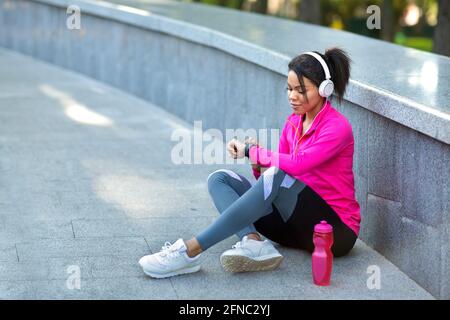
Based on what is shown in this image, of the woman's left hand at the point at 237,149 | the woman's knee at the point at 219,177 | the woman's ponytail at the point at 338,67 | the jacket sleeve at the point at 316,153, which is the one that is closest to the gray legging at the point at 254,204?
the jacket sleeve at the point at 316,153

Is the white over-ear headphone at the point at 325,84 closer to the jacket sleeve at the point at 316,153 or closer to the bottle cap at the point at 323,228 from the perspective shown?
the jacket sleeve at the point at 316,153

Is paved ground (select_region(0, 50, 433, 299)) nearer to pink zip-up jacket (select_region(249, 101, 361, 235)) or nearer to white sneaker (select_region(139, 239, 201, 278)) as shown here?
white sneaker (select_region(139, 239, 201, 278))

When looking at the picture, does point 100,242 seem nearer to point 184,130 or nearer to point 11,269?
point 11,269

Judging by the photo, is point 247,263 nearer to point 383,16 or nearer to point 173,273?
point 173,273

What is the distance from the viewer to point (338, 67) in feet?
17.9

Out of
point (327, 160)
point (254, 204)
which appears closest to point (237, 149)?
point (254, 204)

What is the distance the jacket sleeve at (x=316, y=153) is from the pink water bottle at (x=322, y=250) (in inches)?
13.3

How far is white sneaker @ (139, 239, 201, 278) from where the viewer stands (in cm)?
530

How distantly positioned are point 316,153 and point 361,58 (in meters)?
2.71

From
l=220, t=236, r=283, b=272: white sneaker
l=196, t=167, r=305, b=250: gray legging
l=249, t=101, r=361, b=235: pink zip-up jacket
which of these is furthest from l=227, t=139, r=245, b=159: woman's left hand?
l=220, t=236, r=283, b=272: white sneaker

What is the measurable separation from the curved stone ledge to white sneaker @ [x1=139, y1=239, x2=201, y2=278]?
1.33m

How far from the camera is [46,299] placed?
498 centimetres

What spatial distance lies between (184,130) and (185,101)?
0.68 meters
